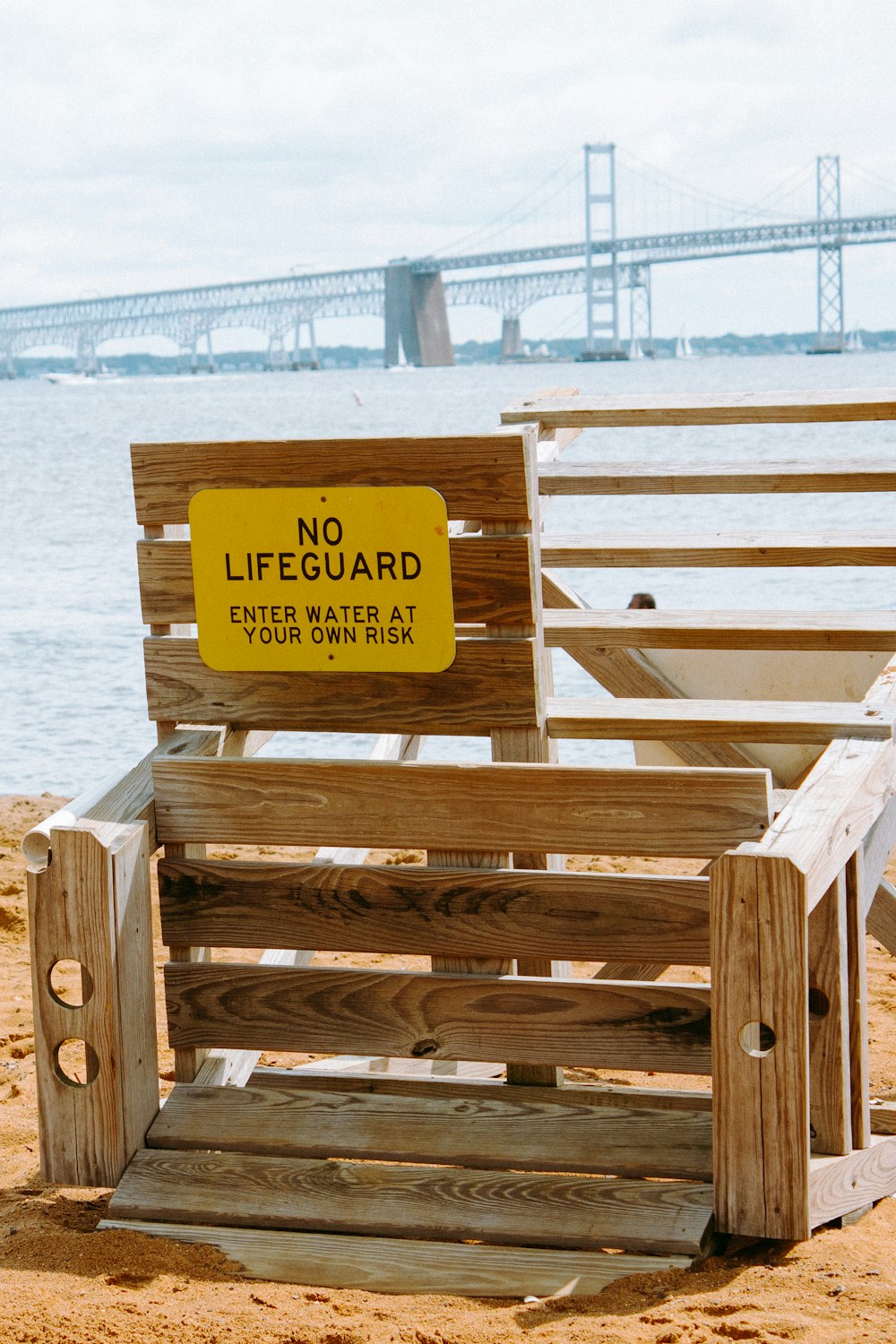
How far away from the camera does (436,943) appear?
302 centimetres

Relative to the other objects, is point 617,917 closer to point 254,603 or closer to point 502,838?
point 502,838

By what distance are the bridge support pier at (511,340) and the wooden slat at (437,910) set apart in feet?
283

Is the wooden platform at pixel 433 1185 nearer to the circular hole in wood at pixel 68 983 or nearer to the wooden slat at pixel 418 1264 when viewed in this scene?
the wooden slat at pixel 418 1264

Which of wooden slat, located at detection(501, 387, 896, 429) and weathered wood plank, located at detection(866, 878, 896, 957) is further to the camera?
wooden slat, located at detection(501, 387, 896, 429)

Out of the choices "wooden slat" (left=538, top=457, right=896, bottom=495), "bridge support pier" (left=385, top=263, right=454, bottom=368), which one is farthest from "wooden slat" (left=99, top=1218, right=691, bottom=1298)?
"bridge support pier" (left=385, top=263, right=454, bottom=368)

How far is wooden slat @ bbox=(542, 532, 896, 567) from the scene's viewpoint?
3998 mm

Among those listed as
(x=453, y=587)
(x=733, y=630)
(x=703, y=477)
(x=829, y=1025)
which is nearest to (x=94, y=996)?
(x=453, y=587)

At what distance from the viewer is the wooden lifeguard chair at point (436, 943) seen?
2760mm

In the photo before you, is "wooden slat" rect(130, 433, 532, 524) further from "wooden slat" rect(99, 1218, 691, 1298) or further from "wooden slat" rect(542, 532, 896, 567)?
"wooden slat" rect(99, 1218, 691, 1298)

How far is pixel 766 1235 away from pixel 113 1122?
4.04ft

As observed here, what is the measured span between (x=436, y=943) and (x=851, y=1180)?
907mm

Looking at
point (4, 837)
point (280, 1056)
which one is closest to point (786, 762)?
point (280, 1056)

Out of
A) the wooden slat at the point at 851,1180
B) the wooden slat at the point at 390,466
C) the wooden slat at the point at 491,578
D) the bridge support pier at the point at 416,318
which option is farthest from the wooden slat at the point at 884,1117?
the bridge support pier at the point at 416,318

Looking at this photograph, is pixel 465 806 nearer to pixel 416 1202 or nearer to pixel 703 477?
pixel 416 1202
